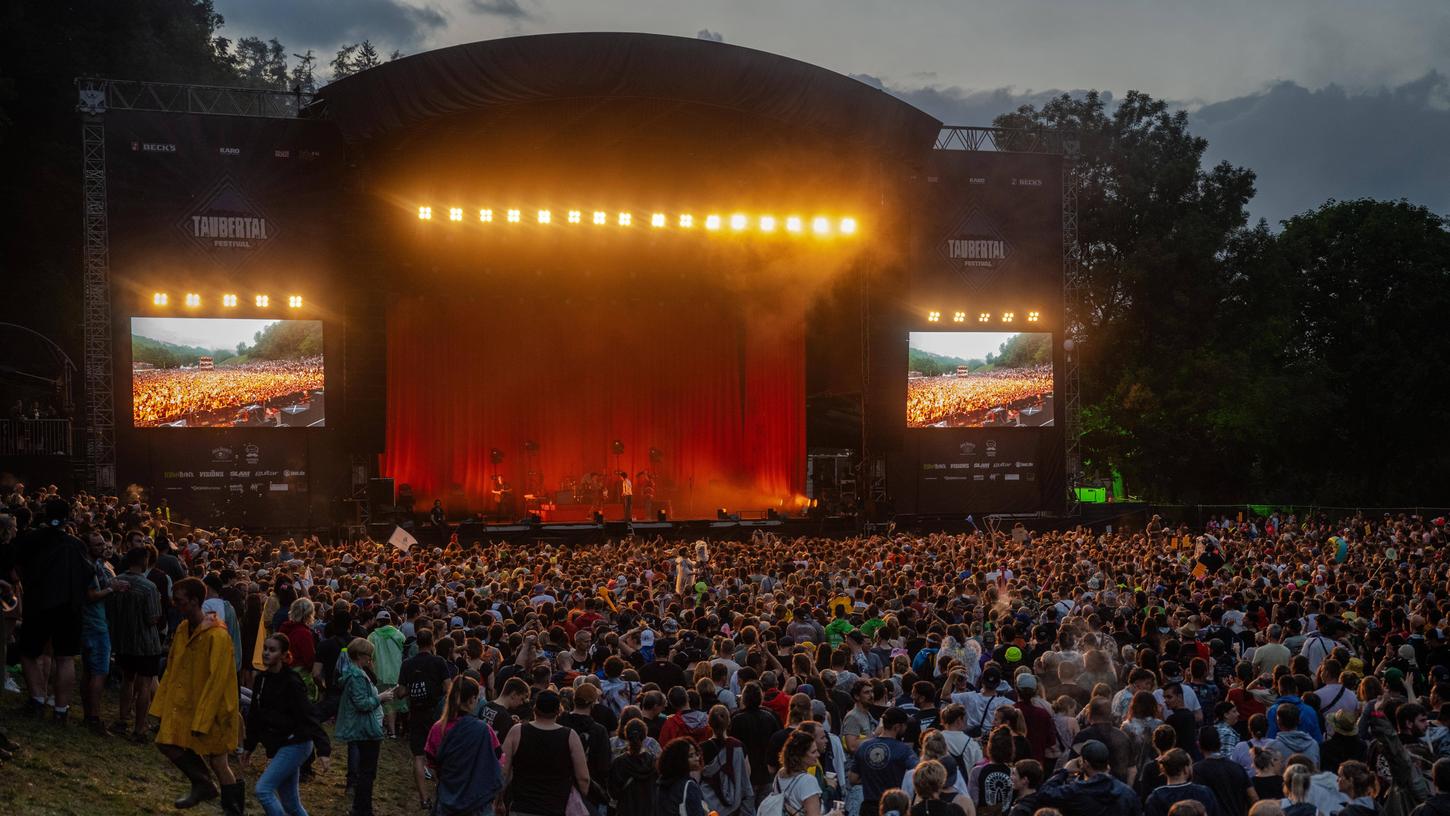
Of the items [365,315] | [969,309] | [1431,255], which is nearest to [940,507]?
[969,309]

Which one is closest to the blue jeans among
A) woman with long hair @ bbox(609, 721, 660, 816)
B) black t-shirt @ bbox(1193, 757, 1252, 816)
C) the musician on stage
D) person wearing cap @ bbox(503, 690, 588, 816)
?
person wearing cap @ bbox(503, 690, 588, 816)

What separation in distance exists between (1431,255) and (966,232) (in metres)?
27.1

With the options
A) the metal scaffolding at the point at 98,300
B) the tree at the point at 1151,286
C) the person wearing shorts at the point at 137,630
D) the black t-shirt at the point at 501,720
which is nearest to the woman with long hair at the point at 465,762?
the black t-shirt at the point at 501,720

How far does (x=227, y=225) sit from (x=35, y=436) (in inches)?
218

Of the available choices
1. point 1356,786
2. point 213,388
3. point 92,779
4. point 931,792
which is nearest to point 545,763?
point 931,792

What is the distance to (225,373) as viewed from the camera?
2417cm

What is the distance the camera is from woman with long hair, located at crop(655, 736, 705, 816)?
20.2ft

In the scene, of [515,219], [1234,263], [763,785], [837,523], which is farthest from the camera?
[1234,263]

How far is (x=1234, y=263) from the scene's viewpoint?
39.6 metres

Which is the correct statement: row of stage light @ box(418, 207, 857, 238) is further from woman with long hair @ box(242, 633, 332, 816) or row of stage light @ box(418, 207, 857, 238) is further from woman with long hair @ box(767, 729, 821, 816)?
woman with long hair @ box(767, 729, 821, 816)

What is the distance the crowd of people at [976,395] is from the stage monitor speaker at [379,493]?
11456 millimetres

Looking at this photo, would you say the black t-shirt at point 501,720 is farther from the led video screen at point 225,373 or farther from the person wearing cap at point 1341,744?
the led video screen at point 225,373

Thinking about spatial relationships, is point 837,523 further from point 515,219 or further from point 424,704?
point 424,704

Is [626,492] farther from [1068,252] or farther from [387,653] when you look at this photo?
[387,653]
